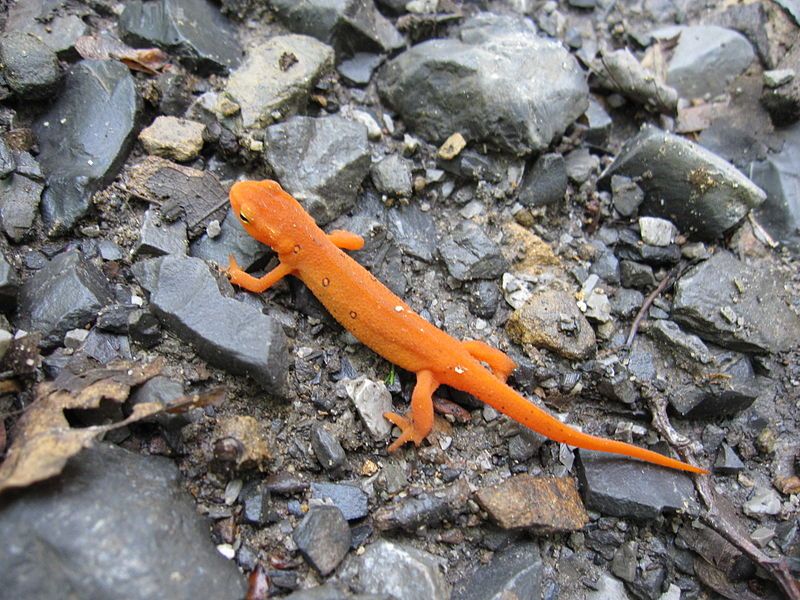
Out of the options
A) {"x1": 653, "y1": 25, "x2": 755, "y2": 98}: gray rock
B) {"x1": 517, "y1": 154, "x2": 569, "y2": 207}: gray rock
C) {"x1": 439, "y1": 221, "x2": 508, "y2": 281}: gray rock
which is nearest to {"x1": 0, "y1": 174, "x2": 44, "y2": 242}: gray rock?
{"x1": 439, "y1": 221, "x2": 508, "y2": 281}: gray rock

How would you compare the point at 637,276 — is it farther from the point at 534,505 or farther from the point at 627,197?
the point at 534,505

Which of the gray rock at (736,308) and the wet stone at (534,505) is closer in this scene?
the wet stone at (534,505)

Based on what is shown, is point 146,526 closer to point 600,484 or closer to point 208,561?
point 208,561

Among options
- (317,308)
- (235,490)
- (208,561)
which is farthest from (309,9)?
(208,561)

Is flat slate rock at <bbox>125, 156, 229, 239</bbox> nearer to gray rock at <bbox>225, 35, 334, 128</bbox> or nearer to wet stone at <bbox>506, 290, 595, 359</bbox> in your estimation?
gray rock at <bbox>225, 35, 334, 128</bbox>

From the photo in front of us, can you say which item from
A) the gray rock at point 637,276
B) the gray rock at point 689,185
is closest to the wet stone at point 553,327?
the gray rock at point 637,276

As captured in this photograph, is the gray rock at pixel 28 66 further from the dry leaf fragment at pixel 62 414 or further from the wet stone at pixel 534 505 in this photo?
the wet stone at pixel 534 505
